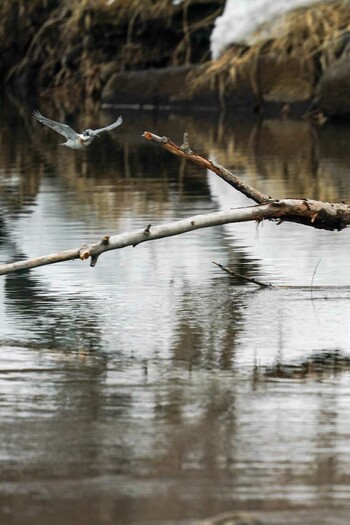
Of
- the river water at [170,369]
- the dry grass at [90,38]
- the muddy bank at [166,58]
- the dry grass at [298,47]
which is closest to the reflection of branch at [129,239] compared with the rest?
the river water at [170,369]

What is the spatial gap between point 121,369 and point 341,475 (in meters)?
1.49

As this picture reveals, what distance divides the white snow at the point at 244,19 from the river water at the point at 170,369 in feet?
29.8

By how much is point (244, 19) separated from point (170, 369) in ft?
49.6

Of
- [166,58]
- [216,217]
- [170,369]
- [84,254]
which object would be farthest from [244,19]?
[170,369]

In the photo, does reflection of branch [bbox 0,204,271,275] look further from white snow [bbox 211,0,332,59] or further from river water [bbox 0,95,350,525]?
white snow [bbox 211,0,332,59]

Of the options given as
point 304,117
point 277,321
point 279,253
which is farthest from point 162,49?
point 277,321

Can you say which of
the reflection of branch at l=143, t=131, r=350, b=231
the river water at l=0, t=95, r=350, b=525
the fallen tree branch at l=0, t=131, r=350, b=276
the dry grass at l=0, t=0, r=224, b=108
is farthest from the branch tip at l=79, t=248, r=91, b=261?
the dry grass at l=0, t=0, r=224, b=108

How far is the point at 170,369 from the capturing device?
210 inches

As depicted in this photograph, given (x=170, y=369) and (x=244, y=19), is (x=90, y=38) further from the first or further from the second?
(x=170, y=369)

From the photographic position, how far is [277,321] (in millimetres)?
6266

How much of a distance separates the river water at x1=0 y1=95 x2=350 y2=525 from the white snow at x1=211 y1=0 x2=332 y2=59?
9073 mm

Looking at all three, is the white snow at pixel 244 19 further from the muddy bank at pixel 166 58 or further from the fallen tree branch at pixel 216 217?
the fallen tree branch at pixel 216 217

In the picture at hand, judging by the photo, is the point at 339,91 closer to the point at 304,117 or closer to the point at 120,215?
the point at 304,117

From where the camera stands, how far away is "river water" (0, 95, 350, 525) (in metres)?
3.85
